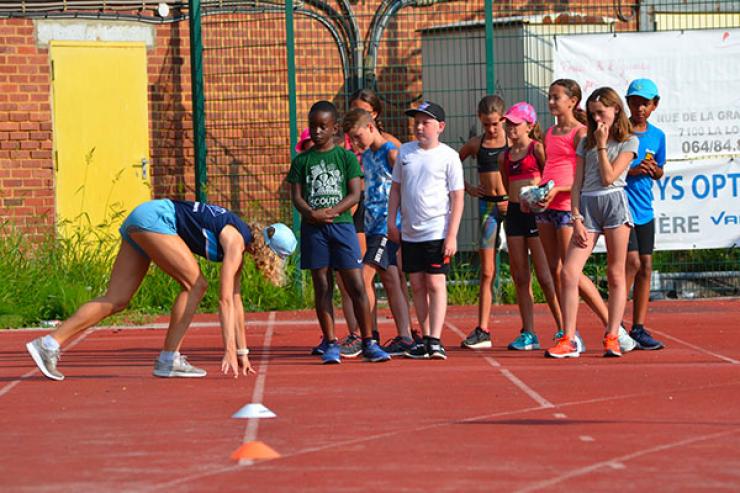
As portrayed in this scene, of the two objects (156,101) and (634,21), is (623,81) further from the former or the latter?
(156,101)

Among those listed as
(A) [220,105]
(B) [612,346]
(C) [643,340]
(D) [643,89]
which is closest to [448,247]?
(B) [612,346]

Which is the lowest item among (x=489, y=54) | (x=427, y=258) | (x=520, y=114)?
(x=427, y=258)

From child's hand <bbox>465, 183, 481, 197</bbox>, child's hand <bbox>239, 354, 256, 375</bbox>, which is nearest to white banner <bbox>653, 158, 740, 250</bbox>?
child's hand <bbox>465, 183, 481, 197</bbox>

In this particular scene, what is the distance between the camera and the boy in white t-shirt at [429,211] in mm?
9727

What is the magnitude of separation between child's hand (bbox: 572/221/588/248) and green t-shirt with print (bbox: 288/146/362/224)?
1575 mm

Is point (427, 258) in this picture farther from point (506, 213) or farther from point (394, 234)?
point (506, 213)

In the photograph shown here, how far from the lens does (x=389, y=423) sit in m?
7.03

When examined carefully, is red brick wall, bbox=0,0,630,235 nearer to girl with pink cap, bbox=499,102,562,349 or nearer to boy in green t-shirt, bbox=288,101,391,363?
girl with pink cap, bbox=499,102,562,349

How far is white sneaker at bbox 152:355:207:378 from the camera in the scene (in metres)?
9.15

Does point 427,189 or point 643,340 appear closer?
point 427,189

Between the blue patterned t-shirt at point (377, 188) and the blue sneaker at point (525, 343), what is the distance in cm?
131

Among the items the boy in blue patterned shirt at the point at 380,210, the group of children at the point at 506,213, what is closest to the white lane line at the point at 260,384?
the group of children at the point at 506,213

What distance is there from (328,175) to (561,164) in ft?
5.69

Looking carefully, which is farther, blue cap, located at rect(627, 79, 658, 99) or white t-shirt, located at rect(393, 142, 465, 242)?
blue cap, located at rect(627, 79, 658, 99)
